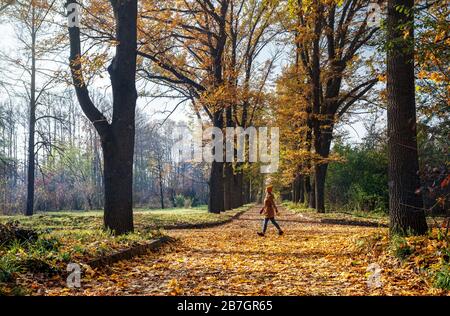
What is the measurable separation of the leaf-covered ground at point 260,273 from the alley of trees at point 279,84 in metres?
1.11

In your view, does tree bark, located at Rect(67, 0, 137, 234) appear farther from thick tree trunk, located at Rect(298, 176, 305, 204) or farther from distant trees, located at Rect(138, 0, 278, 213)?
thick tree trunk, located at Rect(298, 176, 305, 204)

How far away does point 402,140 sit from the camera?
26.0ft

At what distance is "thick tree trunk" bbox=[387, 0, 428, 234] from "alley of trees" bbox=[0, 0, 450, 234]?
Result: 22mm

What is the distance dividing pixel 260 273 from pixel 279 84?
2074 centimetres

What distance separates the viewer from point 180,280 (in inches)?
243

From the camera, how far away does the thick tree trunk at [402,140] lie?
7.76m

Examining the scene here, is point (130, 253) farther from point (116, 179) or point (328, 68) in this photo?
point (328, 68)

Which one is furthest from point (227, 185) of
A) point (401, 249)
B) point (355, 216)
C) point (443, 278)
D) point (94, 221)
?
point (443, 278)

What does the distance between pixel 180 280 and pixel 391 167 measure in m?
4.73

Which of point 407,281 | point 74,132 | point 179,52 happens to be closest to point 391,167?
point 407,281

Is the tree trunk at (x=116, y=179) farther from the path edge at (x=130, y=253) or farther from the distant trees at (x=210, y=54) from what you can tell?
the distant trees at (x=210, y=54)

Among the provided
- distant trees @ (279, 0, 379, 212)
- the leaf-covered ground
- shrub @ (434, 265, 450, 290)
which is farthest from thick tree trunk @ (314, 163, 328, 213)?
shrub @ (434, 265, 450, 290)

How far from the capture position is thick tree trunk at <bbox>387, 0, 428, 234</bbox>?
25.5 feet
